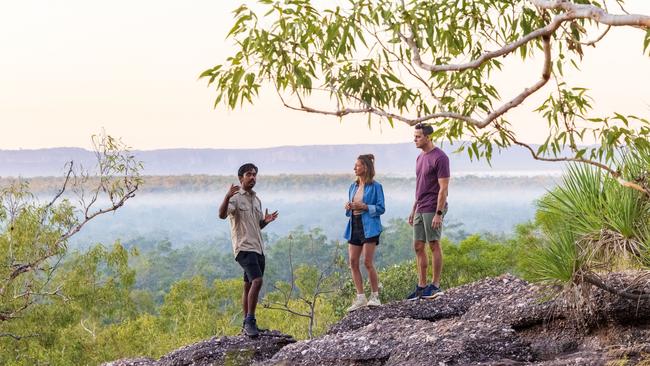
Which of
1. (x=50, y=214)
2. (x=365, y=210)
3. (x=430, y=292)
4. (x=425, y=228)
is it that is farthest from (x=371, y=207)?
(x=50, y=214)

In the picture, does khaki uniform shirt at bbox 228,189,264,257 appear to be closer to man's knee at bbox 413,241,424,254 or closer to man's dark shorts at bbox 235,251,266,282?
man's dark shorts at bbox 235,251,266,282

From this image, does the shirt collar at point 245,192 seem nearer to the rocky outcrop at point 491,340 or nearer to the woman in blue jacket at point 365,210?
the woman in blue jacket at point 365,210

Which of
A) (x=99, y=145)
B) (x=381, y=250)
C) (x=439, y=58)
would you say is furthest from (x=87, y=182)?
(x=381, y=250)

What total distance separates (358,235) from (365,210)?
0.29 meters

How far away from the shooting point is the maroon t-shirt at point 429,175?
973 centimetres

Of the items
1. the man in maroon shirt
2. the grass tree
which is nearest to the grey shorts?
the man in maroon shirt

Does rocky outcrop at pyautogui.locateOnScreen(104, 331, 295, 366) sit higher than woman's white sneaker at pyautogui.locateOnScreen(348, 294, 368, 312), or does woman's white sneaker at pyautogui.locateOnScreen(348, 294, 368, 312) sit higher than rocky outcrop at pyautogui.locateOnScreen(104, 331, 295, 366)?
woman's white sneaker at pyautogui.locateOnScreen(348, 294, 368, 312)

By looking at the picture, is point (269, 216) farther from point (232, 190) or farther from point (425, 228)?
point (425, 228)

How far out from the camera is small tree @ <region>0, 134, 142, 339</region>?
46.3 ft

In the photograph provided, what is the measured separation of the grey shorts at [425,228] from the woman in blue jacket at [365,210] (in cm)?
36

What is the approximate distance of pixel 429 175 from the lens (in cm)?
980

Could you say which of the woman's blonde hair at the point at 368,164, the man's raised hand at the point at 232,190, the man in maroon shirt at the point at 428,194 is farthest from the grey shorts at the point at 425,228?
the man's raised hand at the point at 232,190

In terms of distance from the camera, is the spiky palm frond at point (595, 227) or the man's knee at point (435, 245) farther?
the man's knee at point (435, 245)

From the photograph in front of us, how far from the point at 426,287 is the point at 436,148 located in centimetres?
173
